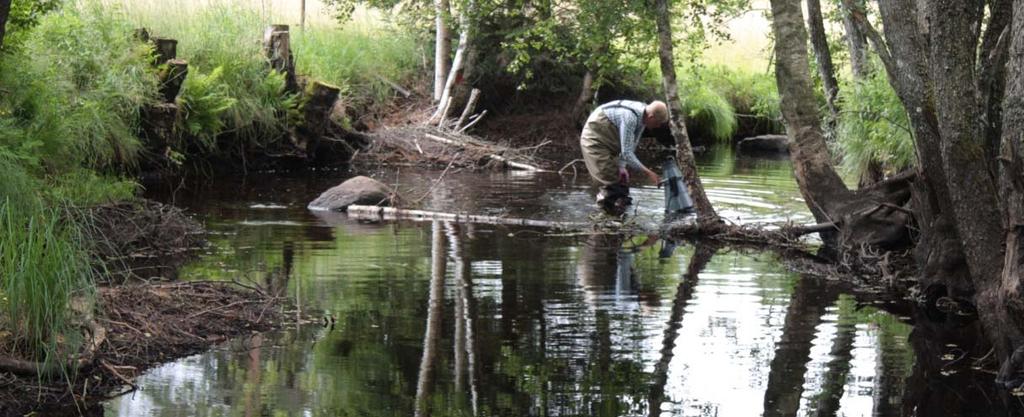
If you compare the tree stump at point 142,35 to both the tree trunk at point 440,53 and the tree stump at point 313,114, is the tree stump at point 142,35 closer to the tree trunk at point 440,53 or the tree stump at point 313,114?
the tree stump at point 313,114

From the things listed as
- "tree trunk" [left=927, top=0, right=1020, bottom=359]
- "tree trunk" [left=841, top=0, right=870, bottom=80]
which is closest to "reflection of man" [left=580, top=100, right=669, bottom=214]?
"tree trunk" [left=841, top=0, right=870, bottom=80]

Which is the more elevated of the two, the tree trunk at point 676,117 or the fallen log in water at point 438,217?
the tree trunk at point 676,117

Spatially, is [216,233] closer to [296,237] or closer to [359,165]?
[296,237]

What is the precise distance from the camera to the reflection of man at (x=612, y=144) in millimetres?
16547

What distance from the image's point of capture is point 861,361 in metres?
8.77

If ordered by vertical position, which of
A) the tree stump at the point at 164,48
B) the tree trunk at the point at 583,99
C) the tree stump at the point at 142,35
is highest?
the tree stump at the point at 142,35

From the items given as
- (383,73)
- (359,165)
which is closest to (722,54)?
(383,73)

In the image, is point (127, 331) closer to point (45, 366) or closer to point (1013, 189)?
point (45, 366)

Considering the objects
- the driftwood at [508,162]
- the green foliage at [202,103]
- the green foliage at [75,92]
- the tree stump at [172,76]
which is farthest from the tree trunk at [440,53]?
the tree stump at [172,76]

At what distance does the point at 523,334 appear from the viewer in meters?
9.34

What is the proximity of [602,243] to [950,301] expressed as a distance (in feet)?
13.9

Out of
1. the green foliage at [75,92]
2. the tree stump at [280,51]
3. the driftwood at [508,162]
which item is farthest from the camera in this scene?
the driftwood at [508,162]

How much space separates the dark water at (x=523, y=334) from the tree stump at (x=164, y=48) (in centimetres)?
466

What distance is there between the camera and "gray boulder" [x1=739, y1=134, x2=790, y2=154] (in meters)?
31.4
